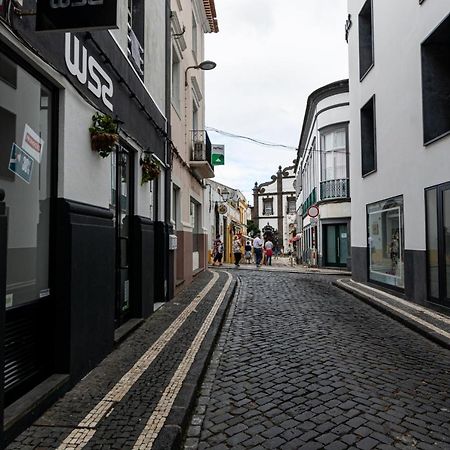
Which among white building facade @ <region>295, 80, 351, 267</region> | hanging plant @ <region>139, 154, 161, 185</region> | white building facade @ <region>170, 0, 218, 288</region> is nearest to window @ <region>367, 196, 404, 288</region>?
white building facade @ <region>170, 0, 218, 288</region>

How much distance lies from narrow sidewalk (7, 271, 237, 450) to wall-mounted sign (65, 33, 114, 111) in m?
3.06

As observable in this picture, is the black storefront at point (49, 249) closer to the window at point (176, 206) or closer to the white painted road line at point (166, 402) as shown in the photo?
the white painted road line at point (166, 402)

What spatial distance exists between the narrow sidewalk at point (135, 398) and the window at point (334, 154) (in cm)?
1590

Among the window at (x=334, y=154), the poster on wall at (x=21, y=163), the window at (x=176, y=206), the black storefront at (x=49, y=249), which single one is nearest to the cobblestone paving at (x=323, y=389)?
the black storefront at (x=49, y=249)

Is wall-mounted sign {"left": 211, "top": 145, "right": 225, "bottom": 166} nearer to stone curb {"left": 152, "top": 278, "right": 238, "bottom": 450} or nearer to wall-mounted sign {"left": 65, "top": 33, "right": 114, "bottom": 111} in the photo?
wall-mounted sign {"left": 65, "top": 33, "right": 114, "bottom": 111}

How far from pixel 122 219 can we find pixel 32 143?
2.86 meters

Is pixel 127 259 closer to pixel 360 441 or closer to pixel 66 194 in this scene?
pixel 66 194

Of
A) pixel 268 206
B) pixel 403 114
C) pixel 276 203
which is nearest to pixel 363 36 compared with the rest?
pixel 403 114

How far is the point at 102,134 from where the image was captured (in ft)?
15.4

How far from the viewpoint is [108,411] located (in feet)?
11.4

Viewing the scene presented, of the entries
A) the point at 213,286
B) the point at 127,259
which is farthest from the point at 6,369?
the point at 213,286

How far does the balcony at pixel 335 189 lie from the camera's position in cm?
2044

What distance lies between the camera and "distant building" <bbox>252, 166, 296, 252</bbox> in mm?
60375

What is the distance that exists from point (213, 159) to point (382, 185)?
6.86 metres
